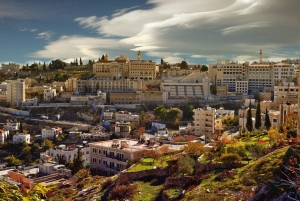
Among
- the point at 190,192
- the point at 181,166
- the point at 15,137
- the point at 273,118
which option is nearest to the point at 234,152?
the point at 181,166

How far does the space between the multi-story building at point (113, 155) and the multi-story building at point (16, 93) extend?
19986 mm

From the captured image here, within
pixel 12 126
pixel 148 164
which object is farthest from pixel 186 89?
pixel 148 164

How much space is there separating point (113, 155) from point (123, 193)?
19.3 ft

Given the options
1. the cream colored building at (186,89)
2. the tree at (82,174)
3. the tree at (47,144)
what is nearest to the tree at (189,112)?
the cream colored building at (186,89)

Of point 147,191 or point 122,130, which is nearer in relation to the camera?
point 147,191

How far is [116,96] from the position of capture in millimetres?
35250

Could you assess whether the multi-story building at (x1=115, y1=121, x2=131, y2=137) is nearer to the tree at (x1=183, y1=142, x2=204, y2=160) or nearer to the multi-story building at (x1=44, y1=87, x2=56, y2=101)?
the multi-story building at (x1=44, y1=87, x2=56, y2=101)

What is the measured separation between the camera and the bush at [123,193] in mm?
10209

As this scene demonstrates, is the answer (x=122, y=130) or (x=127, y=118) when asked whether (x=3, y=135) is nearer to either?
(x=122, y=130)

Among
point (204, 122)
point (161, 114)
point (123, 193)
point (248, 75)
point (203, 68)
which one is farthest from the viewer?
point (203, 68)

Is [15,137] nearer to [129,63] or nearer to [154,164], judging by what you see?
[154,164]

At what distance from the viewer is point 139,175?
11664 millimetres

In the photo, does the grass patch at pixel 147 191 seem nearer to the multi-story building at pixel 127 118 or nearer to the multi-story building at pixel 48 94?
the multi-story building at pixel 127 118

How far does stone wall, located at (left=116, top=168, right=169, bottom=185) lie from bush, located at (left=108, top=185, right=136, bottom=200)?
2.68 feet
